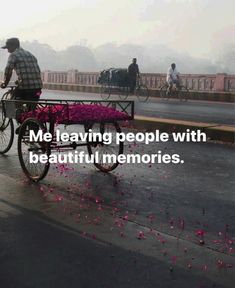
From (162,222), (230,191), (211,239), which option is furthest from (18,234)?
(230,191)

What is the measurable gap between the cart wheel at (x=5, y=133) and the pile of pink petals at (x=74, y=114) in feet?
4.95

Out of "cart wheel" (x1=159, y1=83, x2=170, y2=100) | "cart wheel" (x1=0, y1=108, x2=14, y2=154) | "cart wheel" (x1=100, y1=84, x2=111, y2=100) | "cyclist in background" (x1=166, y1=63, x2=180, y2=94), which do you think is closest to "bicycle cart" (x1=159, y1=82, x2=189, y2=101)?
"cart wheel" (x1=159, y1=83, x2=170, y2=100)

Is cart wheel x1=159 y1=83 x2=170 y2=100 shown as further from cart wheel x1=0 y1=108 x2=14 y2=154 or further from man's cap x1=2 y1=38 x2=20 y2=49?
man's cap x1=2 y1=38 x2=20 y2=49

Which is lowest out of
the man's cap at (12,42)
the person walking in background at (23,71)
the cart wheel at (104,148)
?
the cart wheel at (104,148)

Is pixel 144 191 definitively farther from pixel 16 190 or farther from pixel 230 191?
pixel 16 190

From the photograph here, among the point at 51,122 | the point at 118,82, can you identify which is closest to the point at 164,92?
the point at 118,82

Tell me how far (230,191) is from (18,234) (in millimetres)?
3018

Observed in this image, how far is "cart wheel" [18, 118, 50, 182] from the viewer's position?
666cm

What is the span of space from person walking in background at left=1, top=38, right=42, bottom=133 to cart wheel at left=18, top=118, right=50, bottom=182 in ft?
4.76

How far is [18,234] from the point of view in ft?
15.1

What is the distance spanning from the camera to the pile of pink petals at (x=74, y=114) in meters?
6.62

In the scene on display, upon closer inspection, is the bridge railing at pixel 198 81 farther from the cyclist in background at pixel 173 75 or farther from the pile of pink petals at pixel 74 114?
the pile of pink petals at pixel 74 114

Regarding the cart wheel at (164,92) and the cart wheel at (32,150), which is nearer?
the cart wheel at (32,150)

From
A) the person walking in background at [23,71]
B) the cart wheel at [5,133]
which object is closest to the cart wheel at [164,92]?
the cart wheel at [5,133]
